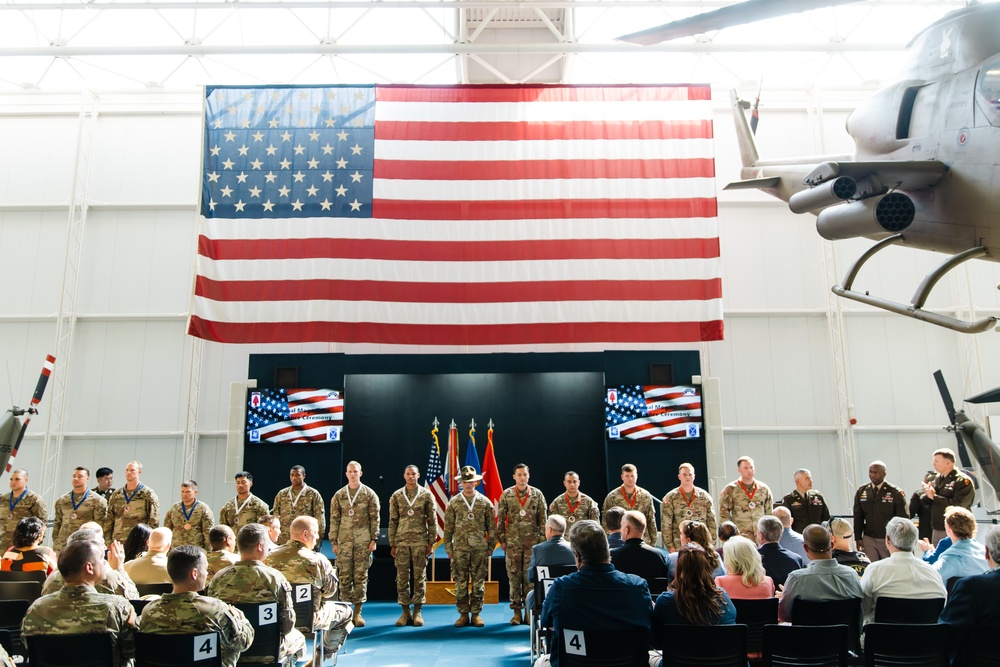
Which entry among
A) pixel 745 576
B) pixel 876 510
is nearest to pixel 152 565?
pixel 745 576

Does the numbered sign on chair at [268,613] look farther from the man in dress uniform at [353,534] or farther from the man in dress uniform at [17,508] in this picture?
the man in dress uniform at [17,508]

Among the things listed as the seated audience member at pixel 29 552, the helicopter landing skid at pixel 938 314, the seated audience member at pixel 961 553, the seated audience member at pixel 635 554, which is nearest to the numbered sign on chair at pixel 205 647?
the seated audience member at pixel 29 552

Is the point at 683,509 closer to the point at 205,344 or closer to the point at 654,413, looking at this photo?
the point at 654,413

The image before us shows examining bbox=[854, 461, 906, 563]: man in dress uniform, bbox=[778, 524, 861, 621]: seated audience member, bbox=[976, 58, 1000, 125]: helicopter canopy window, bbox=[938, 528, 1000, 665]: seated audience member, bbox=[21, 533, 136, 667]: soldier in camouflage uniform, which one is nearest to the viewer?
bbox=[21, 533, 136, 667]: soldier in camouflage uniform

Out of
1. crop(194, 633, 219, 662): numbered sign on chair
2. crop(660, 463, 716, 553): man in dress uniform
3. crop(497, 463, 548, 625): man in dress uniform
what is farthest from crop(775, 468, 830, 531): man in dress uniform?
crop(194, 633, 219, 662): numbered sign on chair

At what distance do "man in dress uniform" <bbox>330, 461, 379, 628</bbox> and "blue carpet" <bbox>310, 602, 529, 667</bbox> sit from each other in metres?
0.41

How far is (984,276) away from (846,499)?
15.5 ft

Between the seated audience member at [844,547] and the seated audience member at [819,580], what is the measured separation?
1087 millimetres

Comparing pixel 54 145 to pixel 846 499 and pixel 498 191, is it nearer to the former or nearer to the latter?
pixel 498 191

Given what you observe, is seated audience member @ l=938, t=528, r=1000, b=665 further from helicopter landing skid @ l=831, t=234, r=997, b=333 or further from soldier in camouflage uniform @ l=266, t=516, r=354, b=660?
soldier in camouflage uniform @ l=266, t=516, r=354, b=660

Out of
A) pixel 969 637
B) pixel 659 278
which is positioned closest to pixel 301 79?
pixel 659 278

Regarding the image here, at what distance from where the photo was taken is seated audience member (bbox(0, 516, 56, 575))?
15.4 ft

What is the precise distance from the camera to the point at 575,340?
907cm

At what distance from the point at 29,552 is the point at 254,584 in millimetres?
2164
